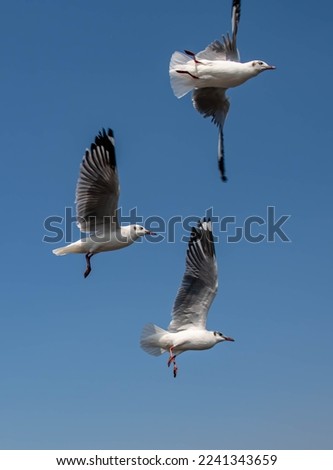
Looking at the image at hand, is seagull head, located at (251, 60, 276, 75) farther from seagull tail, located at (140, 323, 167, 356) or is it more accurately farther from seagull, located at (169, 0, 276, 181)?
seagull tail, located at (140, 323, 167, 356)

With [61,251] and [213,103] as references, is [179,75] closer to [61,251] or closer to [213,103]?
[213,103]

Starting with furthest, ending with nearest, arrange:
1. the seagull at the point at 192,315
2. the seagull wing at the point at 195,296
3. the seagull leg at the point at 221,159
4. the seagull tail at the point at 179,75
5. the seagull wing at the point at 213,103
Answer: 1. the seagull leg at the point at 221,159
2. the seagull wing at the point at 213,103
3. the seagull wing at the point at 195,296
4. the seagull at the point at 192,315
5. the seagull tail at the point at 179,75

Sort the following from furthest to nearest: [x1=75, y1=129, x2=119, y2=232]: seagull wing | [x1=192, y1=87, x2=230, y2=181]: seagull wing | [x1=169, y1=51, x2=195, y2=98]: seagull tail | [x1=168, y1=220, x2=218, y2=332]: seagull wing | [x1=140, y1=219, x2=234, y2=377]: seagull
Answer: [x1=192, y1=87, x2=230, y2=181]: seagull wing, [x1=168, y1=220, x2=218, y2=332]: seagull wing, [x1=140, y1=219, x2=234, y2=377]: seagull, [x1=169, y1=51, x2=195, y2=98]: seagull tail, [x1=75, y1=129, x2=119, y2=232]: seagull wing

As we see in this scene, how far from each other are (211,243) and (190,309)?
3.22 feet

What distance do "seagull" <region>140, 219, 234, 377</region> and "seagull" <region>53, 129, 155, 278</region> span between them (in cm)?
99

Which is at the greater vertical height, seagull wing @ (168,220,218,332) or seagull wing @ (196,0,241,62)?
seagull wing @ (196,0,241,62)

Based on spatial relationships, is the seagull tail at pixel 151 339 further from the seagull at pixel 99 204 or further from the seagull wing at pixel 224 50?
the seagull wing at pixel 224 50

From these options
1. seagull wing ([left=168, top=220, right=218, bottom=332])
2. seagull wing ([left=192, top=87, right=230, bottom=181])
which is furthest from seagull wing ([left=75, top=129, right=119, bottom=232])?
seagull wing ([left=192, top=87, right=230, bottom=181])

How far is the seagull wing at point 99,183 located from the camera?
45.6ft

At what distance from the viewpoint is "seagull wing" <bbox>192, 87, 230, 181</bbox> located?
15195mm

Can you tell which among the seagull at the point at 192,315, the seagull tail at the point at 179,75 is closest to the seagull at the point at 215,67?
the seagull tail at the point at 179,75

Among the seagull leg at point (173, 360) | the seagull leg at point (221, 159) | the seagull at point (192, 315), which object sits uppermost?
the seagull leg at point (221, 159)

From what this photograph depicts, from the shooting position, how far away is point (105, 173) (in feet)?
45.6
